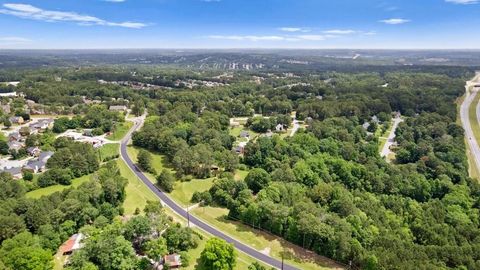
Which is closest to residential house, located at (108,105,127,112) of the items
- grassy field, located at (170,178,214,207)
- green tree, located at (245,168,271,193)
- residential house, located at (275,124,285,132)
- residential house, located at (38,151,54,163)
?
residential house, located at (38,151,54,163)

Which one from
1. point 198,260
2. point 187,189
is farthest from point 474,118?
point 198,260

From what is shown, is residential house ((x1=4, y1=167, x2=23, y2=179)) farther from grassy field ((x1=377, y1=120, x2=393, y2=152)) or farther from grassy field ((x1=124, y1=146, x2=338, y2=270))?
grassy field ((x1=377, y1=120, x2=393, y2=152))

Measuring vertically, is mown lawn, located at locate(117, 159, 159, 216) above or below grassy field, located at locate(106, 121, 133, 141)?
below

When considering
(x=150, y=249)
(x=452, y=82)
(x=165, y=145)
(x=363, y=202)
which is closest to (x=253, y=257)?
(x=150, y=249)

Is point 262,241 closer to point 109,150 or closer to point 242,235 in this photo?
point 242,235

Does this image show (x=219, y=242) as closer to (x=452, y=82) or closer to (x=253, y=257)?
(x=253, y=257)

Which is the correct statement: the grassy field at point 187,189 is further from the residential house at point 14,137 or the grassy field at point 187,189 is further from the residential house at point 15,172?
the residential house at point 14,137
